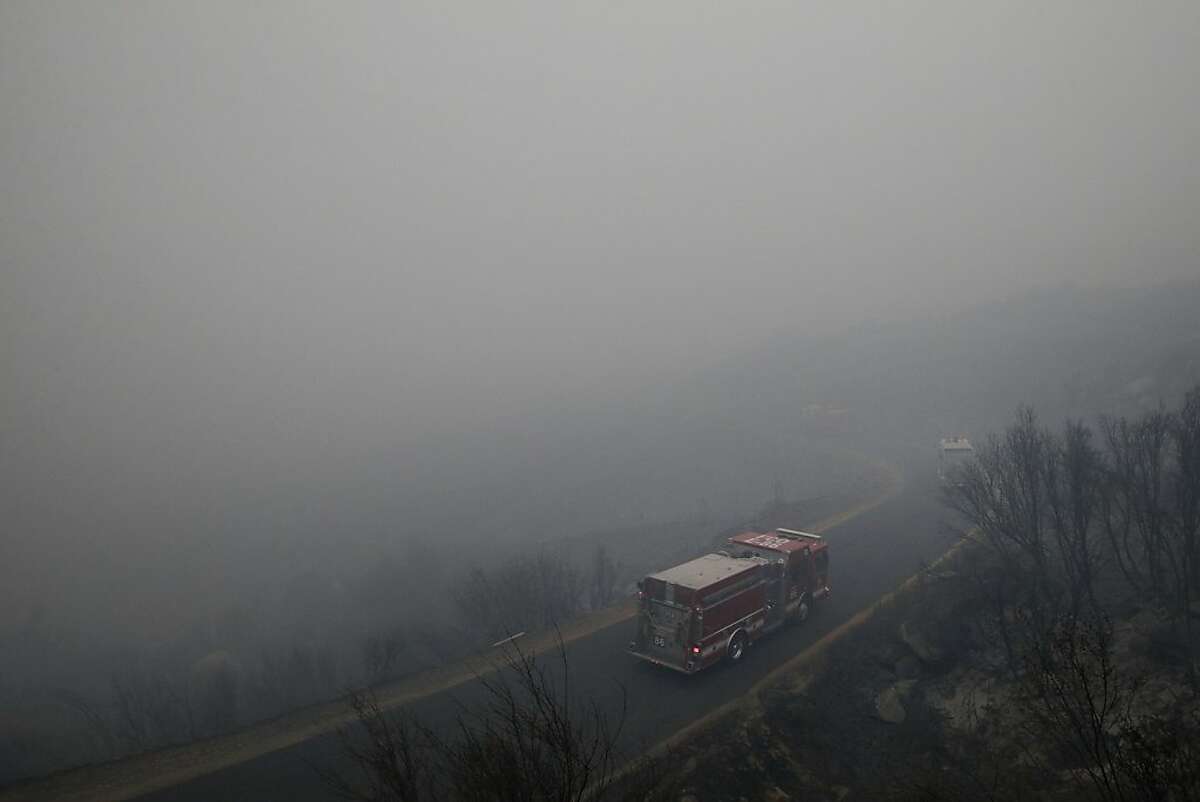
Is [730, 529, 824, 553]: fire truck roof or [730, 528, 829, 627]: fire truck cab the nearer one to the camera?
[730, 528, 829, 627]: fire truck cab

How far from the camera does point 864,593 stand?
30078 mm

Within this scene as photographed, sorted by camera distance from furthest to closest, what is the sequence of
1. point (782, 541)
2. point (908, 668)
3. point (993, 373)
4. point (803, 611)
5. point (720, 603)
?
1. point (993, 373)
2. point (782, 541)
3. point (803, 611)
4. point (908, 668)
5. point (720, 603)

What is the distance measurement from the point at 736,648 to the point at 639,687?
3891 mm

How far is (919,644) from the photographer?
24.4 metres

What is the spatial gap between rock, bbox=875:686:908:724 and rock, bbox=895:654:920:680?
2.61ft

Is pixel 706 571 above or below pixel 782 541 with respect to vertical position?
above

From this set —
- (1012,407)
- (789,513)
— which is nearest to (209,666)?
(789,513)

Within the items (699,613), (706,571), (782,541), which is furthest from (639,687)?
(782,541)

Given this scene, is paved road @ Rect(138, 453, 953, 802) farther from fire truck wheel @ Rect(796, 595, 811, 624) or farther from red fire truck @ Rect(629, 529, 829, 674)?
red fire truck @ Rect(629, 529, 829, 674)

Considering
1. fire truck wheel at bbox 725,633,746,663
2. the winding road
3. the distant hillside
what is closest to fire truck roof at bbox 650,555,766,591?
fire truck wheel at bbox 725,633,746,663

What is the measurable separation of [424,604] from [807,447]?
70663mm

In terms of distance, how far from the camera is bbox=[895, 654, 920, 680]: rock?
78.0 ft

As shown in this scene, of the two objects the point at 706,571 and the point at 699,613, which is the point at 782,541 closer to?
the point at 706,571

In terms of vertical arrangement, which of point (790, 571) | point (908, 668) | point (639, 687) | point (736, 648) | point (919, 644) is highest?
point (790, 571)
